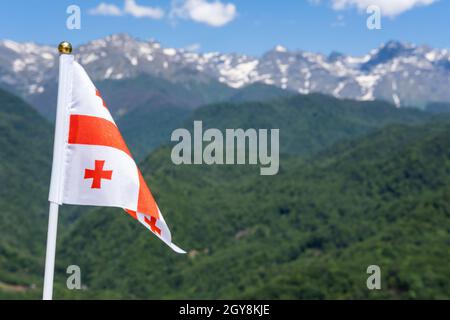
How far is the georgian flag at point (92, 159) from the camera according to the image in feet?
40.7

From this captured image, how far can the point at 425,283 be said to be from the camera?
459ft

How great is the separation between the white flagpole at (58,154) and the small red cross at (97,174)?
526 mm

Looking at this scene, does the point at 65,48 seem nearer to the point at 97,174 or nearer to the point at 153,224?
the point at 97,174

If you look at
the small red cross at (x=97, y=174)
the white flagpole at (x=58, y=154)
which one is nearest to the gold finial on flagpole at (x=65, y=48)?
the white flagpole at (x=58, y=154)

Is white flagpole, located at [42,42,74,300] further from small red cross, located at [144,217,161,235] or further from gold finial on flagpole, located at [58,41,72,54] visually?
small red cross, located at [144,217,161,235]

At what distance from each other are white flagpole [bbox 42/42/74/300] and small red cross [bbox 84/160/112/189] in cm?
53

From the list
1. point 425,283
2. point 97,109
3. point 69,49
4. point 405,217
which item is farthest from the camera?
point 405,217

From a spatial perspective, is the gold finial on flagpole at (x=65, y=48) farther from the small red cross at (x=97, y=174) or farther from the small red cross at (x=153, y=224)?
the small red cross at (x=153, y=224)

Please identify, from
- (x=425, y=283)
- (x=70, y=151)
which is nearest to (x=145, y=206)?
(x=70, y=151)
